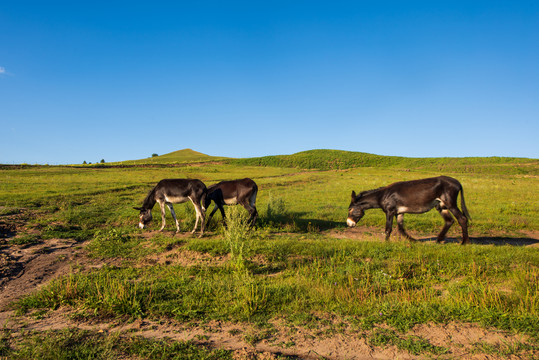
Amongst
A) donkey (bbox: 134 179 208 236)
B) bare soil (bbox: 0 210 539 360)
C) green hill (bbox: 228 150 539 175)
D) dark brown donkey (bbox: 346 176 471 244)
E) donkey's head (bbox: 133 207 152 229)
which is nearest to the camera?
bare soil (bbox: 0 210 539 360)

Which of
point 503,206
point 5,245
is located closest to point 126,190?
point 5,245

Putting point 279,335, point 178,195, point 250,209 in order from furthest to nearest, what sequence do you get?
point 250,209 → point 178,195 → point 279,335

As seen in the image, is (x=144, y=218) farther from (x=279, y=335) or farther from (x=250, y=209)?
(x=279, y=335)

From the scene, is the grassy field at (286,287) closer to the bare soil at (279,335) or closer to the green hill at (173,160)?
the bare soil at (279,335)

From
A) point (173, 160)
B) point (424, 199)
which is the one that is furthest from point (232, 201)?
point (173, 160)

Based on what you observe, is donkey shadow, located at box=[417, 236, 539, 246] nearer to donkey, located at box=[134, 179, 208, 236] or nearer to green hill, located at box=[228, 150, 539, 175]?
donkey, located at box=[134, 179, 208, 236]

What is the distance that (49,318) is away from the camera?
212 inches

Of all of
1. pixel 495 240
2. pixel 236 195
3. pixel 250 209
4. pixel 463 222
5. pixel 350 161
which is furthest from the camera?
pixel 350 161

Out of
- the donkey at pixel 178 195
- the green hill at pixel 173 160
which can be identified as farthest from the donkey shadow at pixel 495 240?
the green hill at pixel 173 160

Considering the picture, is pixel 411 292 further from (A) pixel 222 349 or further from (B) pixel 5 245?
(B) pixel 5 245

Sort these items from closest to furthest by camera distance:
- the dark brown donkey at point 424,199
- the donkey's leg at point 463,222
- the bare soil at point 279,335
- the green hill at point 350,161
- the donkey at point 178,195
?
the bare soil at point 279,335 → the donkey's leg at point 463,222 → the dark brown donkey at point 424,199 → the donkey at point 178,195 → the green hill at point 350,161

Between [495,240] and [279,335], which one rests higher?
[279,335]

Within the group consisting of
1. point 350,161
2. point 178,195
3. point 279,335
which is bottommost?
point 279,335

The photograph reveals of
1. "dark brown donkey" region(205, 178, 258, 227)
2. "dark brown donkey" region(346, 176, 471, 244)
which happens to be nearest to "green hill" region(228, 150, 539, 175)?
"dark brown donkey" region(205, 178, 258, 227)
